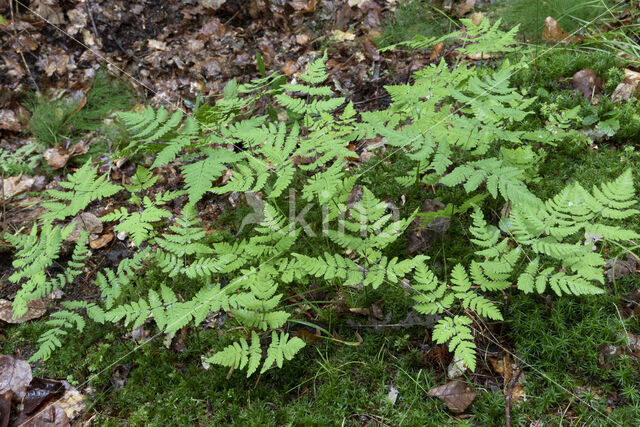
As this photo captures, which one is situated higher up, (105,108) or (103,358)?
(105,108)

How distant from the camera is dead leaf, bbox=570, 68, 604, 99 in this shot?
3.61 meters

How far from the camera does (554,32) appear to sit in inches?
158

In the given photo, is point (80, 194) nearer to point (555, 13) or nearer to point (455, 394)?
point (455, 394)

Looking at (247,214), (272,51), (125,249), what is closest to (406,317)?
(247,214)

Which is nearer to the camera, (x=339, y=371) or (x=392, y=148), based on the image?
(x=339, y=371)

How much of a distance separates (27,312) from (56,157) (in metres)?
2.20

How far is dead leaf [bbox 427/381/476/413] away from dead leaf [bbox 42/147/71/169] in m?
4.64

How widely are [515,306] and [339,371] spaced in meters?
1.16

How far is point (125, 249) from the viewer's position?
379 centimetres

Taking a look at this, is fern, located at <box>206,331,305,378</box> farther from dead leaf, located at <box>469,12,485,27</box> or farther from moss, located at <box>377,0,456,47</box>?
dead leaf, located at <box>469,12,485,27</box>

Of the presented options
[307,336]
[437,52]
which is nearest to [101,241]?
[307,336]

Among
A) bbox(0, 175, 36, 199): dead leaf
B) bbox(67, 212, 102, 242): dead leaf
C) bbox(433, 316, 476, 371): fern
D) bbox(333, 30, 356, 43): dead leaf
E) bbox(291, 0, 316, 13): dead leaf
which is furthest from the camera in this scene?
bbox(291, 0, 316, 13): dead leaf

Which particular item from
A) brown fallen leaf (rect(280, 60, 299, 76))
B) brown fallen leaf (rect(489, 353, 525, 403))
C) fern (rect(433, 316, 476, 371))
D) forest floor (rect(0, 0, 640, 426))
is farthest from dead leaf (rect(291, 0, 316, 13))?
brown fallen leaf (rect(489, 353, 525, 403))

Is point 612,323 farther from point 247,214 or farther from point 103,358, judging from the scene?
point 103,358
